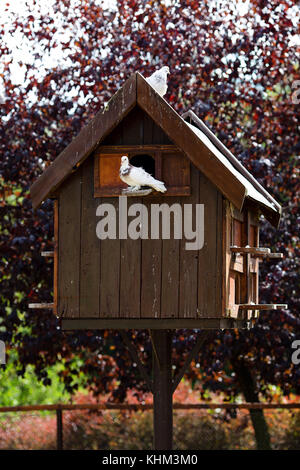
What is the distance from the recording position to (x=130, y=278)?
5.86m

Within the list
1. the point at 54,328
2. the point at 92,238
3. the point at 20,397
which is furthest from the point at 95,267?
the point at 20,397

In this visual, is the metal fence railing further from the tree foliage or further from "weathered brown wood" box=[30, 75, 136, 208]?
"weathered brown wood" box=[30, 75, 136, 208]

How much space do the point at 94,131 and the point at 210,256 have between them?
1.10 meters

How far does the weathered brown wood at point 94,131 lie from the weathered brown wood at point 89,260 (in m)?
0.22

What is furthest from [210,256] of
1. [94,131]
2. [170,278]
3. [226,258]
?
[94,131]

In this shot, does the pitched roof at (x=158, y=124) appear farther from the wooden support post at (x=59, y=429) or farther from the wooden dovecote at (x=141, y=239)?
the wooden support post at (x=59, y=429)

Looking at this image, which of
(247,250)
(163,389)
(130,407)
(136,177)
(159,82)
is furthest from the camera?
(130,407)

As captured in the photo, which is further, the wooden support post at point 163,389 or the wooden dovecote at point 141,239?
the wooden support post at point 163,389

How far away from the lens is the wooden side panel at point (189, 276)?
5.77 meters

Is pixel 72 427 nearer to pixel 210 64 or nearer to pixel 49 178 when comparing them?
pixel 210 64

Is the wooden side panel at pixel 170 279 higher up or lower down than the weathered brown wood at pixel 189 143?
lower down
